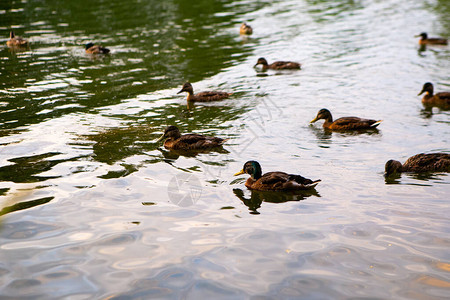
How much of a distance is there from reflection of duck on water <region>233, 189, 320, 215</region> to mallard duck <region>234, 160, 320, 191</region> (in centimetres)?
11

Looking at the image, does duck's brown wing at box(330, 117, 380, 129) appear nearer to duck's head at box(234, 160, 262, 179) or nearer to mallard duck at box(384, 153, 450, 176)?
mallard duck at box(384, 153, 450, 176)

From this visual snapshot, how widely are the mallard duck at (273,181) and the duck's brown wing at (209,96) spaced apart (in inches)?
270

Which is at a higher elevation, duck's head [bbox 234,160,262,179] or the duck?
the duck

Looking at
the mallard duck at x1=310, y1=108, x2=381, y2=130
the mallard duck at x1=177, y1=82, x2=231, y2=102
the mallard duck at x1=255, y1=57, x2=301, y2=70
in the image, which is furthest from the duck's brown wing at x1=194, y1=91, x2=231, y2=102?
the mallard duck at x1=255, y1=57, x2=301, y2=70

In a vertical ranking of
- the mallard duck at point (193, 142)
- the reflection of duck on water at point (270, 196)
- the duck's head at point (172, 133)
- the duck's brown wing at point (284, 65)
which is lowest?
the reflection of duck on water at point (270, 196)

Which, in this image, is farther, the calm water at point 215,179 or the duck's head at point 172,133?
the duck's head at point 172,133

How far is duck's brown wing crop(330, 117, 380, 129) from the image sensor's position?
14.2 metres

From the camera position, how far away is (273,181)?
10.3 metres

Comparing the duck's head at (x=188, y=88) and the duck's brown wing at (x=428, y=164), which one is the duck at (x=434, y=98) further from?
the duck's head at (x=188, y=88)

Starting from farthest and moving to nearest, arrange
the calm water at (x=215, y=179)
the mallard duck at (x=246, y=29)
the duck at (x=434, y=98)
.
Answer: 1. the mallard duck at (x=246, y=29)
2. the duck at (x=434, y=98)
3. the calm water at (x=215, y=179)

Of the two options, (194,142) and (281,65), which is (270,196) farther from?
(281,65)

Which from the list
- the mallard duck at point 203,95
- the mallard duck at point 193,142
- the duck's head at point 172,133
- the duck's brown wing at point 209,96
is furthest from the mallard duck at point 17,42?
the mallard duck at point 193,142

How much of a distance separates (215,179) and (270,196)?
131 cm

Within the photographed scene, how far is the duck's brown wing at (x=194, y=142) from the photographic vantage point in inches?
503
